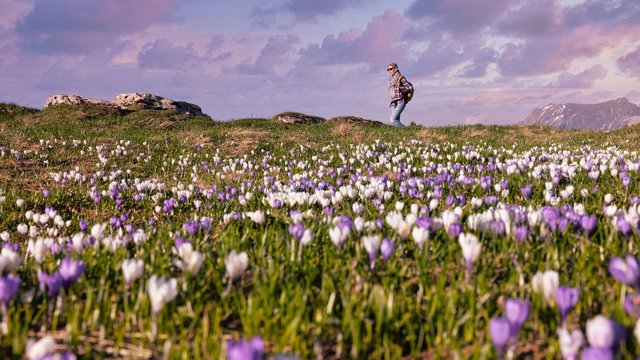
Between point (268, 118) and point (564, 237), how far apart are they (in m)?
29.9

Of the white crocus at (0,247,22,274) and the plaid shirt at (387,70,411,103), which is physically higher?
the plaid shirt at (387,70,411,103)

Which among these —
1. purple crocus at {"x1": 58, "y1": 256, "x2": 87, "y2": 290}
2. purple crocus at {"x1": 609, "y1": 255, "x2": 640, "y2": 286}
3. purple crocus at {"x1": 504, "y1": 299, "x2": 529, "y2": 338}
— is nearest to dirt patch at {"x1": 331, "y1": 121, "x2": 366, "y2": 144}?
purple crocus at {"x1": 58, "y1": 256, "x2": 87, "y2": 290}

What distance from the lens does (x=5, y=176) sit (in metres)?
10.3

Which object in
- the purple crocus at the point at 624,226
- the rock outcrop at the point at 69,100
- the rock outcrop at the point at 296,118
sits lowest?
the purple crocus at the point at 624,226

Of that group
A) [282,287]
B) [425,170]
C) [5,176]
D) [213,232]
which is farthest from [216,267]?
[5,176]

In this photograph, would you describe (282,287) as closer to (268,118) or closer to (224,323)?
(224,323)

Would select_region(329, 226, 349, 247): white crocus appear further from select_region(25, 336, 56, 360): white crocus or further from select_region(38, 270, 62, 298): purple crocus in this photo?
select_region(25, 336, 56, 360): white crocus

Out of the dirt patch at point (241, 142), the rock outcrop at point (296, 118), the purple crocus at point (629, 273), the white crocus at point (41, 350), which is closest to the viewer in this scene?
the white crocus at point (41, 350)

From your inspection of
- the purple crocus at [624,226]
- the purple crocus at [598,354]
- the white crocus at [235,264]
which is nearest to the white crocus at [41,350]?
the white crocus at [235,264]

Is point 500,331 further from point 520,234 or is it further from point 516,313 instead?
point 520,234

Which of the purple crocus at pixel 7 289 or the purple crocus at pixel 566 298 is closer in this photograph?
the purple crocus at pixel 566 298

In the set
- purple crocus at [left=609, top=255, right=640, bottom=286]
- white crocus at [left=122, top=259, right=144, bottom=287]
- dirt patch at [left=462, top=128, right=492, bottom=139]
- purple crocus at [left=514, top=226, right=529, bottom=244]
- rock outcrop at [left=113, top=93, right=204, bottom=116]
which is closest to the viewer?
purple crocus at [left=609, top=255, right=640, bottom=286]

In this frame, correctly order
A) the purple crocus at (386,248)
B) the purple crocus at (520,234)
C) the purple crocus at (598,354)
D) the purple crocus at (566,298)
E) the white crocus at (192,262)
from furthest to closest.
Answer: the purple crocus at (520,234) → the purple crocus at (386,248) → the white crocus at (192,262) → the purple crocus at (566,298) → the purple crocus at (598,354)

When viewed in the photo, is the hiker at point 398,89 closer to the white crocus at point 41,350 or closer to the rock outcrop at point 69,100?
the rock outcrop at point 69,100
